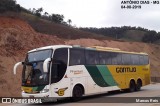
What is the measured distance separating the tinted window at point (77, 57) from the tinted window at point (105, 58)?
6.23 feet

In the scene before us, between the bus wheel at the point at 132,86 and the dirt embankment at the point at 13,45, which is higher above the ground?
the dirt embankment at the point at 13,45

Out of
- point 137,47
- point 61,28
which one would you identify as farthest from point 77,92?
point 61,28

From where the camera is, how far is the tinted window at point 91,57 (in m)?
20.4

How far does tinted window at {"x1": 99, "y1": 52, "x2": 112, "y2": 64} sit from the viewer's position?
21.6 metres

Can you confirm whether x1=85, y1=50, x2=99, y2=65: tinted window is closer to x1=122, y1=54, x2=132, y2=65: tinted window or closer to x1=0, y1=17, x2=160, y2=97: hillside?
x1=122, y1=54, x2=132, y2=65: tinted window

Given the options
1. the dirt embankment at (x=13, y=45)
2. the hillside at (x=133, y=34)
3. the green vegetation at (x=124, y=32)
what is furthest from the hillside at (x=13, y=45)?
the hillside at (x=133, y=34)

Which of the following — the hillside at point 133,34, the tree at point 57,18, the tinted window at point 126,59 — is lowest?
the tinted window at point 126,59

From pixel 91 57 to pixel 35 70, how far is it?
14.2 ft

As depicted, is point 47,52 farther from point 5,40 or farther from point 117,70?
point 5,40

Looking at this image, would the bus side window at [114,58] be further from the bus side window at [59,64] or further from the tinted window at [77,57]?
the bus side window at [59,64]

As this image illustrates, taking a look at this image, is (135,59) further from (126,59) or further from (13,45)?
(13,45)

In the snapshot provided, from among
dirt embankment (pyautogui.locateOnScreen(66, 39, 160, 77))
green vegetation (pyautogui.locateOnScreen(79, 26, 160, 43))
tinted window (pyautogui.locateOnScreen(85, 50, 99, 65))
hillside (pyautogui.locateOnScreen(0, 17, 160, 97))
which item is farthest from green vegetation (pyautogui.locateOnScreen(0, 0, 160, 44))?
tinted window (pyautogui.locateOnScreen(85, 50, 99, 65))

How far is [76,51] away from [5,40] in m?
16.2

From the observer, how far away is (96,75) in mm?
20844
